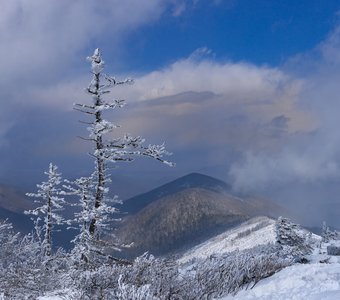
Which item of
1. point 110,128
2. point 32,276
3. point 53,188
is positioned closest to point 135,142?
point 110,128

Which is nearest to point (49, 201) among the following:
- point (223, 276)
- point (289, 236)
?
point (289, 236)

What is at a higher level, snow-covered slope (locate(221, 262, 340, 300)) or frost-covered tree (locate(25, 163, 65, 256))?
frost-covered tree (locate(25, 163, 65, 256))

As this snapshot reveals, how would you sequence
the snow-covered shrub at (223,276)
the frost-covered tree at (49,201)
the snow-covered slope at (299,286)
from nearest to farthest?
the snow-covered slope at (299,286) < the snow-covered shrub at (223,276) < the frost-covered tree at (49,201)

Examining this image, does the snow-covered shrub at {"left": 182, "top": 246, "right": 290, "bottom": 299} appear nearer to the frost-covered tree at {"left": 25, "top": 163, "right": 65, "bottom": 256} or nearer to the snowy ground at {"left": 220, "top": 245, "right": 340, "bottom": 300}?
the snowy ground at {"left": 220, "top": 245, "right": 340, "bottom": 300}

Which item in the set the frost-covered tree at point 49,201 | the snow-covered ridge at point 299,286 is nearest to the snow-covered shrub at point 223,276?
the snow-covered ridge at point 299,286

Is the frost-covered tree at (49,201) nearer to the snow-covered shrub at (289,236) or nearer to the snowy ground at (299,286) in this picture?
the snow-covered shrub at (289,236)

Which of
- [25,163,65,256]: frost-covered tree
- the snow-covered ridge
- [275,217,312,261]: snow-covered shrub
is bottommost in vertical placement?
the snow-covered ridge

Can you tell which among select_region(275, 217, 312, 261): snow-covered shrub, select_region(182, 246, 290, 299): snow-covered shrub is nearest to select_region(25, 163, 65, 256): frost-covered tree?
select_region(275, 217, 312, 261): snow-covered shrub

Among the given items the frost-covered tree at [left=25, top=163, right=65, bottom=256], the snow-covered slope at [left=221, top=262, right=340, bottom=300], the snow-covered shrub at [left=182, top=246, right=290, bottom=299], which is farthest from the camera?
the frost-covered tree at [left=25, top=163, right=65, bottom=256]

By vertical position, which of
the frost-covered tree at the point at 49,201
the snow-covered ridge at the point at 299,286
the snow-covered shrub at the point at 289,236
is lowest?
the snow-covered ridge at the point at 299,286

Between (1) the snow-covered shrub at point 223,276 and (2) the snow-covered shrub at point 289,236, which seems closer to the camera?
(1) the snow-covered shrub at point 223,276

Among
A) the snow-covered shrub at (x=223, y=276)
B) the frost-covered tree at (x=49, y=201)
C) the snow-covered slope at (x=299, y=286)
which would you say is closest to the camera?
the snow-covered slope at (x=299, y=286)

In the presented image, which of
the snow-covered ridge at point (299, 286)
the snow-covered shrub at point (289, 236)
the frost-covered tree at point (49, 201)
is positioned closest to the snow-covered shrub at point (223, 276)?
the snow-covered ridge at point (299, 286)

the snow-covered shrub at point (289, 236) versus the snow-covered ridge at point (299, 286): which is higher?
the snow-covered shrub at point (289, 236)
